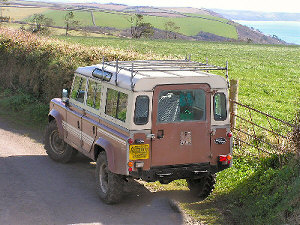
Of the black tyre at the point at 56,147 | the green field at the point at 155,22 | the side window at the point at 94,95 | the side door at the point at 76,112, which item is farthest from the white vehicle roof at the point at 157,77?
the green field at the point at 155,22

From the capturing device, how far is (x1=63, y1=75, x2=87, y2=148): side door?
11.2 meters

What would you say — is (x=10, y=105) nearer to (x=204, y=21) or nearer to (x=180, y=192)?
(x=180, y=192)

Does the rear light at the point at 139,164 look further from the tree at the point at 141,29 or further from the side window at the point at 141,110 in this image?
the tree at the point at 141,29

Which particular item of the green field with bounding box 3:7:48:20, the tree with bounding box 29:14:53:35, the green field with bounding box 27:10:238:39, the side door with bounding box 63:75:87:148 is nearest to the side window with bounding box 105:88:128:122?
the side door with bounding box 63:75:87:148

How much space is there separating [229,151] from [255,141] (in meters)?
2.57

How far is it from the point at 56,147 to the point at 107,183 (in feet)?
11.4

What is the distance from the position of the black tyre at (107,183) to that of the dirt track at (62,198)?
165 millimetres

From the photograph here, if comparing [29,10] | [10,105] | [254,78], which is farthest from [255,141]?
[29,10]

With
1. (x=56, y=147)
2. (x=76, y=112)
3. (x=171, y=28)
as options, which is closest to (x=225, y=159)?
(x=76, y=112)

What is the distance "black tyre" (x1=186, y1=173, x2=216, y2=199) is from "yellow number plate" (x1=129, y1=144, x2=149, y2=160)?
1.39m

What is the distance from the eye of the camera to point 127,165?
8938 mm

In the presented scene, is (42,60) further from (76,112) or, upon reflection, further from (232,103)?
(232,103)

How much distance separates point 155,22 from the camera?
123 meters

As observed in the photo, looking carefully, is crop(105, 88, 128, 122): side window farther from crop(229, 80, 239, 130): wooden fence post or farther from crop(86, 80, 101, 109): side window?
crop(229, 80, 239, 130): wooden fence post
